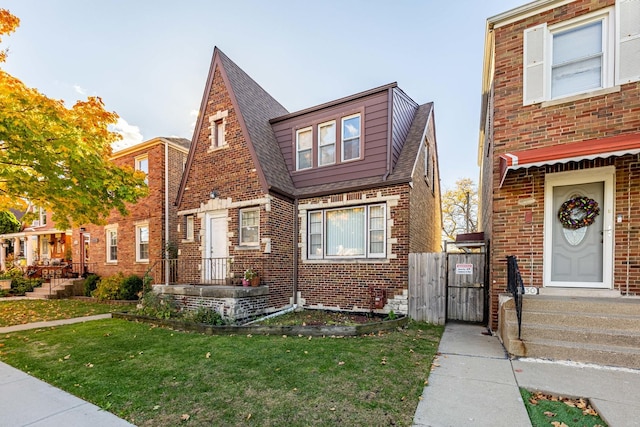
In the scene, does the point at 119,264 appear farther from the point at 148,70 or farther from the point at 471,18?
the point at 471,18

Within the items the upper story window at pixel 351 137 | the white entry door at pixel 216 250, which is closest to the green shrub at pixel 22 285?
the white entry door at pixel 216 250

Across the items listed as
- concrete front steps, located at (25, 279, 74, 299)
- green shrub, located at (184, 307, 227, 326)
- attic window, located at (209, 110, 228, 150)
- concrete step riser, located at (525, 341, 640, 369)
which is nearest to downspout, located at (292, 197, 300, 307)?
green shrub, located at (184, 307, 227, 326)

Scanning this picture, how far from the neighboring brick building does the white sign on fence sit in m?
1.38

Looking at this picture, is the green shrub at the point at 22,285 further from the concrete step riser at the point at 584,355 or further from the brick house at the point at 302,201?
the concrete step riser at the point at 584,355

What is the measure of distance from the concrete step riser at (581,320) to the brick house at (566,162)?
0.08 feet

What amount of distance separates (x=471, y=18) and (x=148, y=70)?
472 inches

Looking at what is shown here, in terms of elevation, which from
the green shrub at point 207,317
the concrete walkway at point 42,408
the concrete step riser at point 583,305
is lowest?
the green shrub at point 207,317

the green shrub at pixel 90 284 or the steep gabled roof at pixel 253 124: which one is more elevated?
the steep gabled roof at pixel 253 124

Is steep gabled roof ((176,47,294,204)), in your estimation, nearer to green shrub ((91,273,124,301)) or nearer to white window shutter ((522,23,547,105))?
green shrub ((91,273,124,301))

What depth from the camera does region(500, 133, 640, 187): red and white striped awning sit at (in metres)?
5.09

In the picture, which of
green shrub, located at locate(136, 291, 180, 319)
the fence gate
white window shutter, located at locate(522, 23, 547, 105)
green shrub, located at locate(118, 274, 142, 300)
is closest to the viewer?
white window shutter, located at locate(522, 23, 547, 105)

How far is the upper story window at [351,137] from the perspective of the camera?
984 cm

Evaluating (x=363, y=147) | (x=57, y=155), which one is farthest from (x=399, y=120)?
(x=57, y=155)

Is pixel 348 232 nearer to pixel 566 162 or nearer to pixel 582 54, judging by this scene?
pixel 566 162
